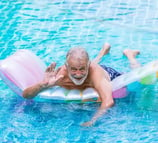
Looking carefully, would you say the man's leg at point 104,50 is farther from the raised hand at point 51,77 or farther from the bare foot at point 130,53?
the raised hand at point 51,77

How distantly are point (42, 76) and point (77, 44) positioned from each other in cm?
124

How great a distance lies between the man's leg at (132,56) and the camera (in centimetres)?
497

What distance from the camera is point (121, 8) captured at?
6.60m

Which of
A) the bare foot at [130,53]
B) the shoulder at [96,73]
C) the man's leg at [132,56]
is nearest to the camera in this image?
the shoulder at [96,73]

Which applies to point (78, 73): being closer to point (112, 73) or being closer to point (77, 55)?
point (77, 55)

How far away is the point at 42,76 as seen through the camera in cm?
452

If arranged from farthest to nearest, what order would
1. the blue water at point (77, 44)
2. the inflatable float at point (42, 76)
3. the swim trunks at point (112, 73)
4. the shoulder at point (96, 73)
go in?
the swim trunks at point (112, 73)
the shoulder at point (96, 73)
the inflatable float at point (42, 76)
the blue water at point (77, 44)

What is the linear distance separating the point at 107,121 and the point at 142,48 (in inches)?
62.7

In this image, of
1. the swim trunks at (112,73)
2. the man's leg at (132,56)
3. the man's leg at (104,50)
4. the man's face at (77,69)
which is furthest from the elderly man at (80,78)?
the man's leg at (104,50)

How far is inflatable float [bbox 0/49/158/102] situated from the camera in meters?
4.09

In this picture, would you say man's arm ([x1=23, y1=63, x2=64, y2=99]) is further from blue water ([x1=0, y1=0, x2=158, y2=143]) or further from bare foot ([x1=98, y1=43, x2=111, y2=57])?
bare foot ([x1=98, y1=43, x2=111, y2=57])

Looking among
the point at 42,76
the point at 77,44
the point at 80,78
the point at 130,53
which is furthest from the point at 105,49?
the point at 80,78

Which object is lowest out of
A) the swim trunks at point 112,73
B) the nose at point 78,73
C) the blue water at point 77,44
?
the blue water at point 77,44

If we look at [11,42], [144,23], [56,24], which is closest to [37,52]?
[11,42]
